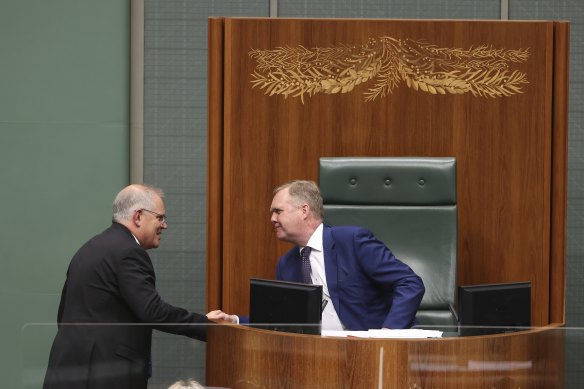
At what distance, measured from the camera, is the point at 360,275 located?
11.7 ft

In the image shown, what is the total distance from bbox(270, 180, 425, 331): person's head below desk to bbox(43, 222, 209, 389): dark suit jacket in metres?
0.56

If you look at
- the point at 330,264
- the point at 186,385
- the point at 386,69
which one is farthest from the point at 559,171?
the point at 186,385

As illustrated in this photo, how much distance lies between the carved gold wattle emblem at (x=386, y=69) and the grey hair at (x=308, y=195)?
1.76 ft

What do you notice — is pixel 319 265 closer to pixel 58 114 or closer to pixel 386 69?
pixel 386 69

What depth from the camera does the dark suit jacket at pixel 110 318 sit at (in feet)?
7.95

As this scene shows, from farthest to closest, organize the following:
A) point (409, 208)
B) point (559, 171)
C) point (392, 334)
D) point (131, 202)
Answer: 1. point (559, 171)
2. point (409, 208)
3. point (131, 202)
4. point (392, 334)

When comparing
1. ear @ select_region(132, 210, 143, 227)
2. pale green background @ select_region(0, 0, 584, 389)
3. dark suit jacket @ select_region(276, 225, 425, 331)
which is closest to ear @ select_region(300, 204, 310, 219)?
dark suit jacket @ select_region(276, 225, 425, 331)

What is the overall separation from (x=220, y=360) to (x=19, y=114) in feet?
8.88

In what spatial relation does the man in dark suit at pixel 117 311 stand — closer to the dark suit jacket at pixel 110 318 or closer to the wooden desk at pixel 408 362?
the dark suit jacket at pixel 110 318

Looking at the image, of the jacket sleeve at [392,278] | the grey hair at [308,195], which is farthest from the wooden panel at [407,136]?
the jacket sleeve at [392,278]

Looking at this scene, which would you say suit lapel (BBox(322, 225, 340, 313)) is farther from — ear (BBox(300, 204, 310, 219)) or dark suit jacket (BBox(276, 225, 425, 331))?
ear (BBox(300, 204, 310, 219))

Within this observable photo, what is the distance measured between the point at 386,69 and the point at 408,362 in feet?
5.74

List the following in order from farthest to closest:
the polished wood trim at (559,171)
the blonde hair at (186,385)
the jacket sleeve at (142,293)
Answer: the polished wood trim at (559,171)
the jacket sleeve at (142,293)
the blonde hair at (186,385)

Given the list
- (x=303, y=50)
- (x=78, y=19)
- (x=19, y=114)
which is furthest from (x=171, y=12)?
(x=303, y=50)
